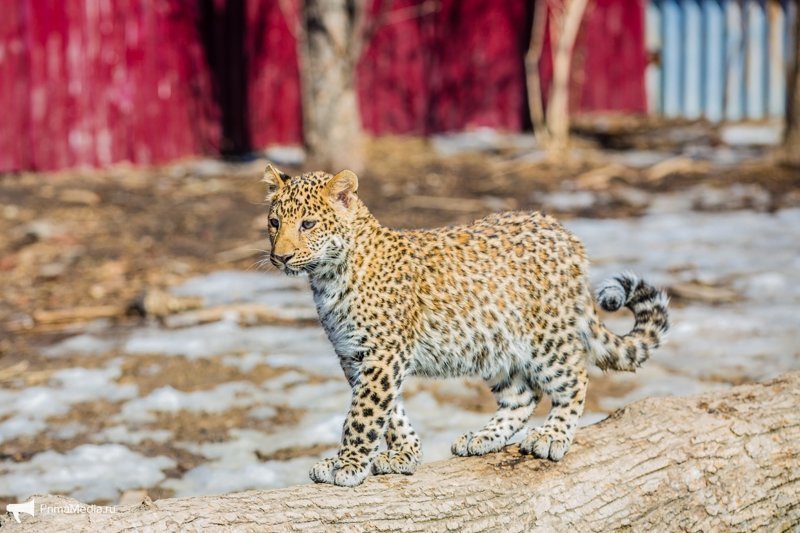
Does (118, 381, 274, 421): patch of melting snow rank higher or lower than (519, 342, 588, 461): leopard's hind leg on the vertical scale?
A: lower

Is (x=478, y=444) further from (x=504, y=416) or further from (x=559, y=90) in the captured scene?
(x=559, y=90)

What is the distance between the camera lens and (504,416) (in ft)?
16.4

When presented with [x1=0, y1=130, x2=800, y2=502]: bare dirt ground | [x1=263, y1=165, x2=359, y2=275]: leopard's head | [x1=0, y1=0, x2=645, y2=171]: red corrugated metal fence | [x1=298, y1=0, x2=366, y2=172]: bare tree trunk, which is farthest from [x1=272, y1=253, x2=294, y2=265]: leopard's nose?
[x1=0, y1=0, x2=645, y2=171]: red corrugated metal fence

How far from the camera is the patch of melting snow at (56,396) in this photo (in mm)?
7090

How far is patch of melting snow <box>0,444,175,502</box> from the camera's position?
6156mm

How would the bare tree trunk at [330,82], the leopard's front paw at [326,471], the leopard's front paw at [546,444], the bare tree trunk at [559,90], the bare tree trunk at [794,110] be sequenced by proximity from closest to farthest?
the leopard's front paw at [326,471]
the leopard's front paw at [546,444]
the bare tree trunk at [794,110]
the bare tree trunk at [330,82]
the bare tree trunk at [559,90]

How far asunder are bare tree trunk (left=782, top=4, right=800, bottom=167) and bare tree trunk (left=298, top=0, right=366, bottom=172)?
4.75 m

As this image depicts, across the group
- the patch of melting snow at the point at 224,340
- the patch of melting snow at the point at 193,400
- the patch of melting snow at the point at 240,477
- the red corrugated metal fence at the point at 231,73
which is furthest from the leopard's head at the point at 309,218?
the red corrugated metal fence at the point at 231,73

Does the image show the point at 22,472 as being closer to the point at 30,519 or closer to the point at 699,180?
the point at 30,519

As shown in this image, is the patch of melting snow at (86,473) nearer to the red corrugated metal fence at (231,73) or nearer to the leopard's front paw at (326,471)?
the leopard's front paw at (326,471)

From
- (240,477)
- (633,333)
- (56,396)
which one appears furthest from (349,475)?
(56,396)

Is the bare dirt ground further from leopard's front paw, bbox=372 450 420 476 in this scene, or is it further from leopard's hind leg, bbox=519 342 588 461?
leopard's hind leg, bbox=519 342 588 461

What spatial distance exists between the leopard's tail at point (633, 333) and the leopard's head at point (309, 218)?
1155mm

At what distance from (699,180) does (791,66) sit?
5.21ft
